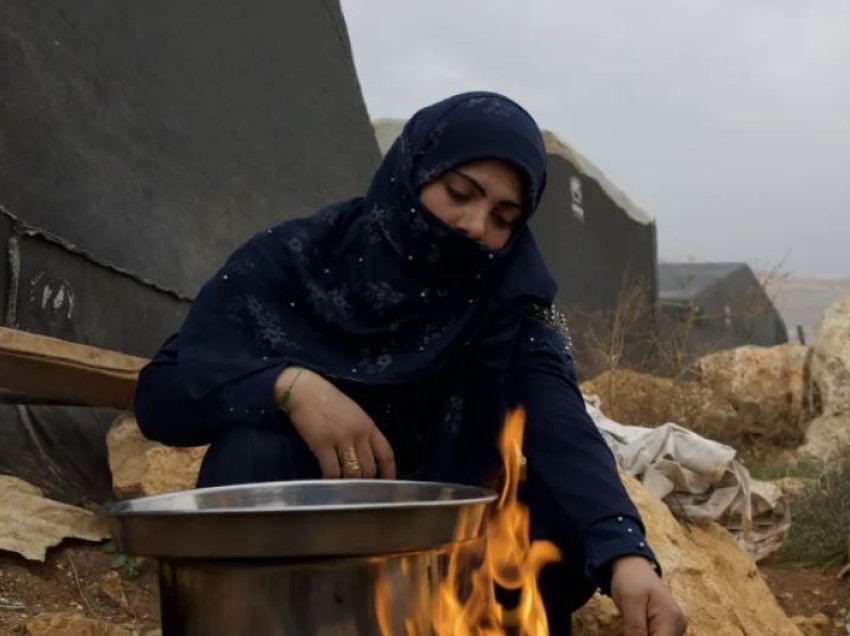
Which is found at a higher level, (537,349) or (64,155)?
(64,155)

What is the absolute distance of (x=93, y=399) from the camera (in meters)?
3.61

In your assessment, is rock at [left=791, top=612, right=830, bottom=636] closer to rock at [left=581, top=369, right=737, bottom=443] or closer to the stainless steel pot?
the stainless steel pot

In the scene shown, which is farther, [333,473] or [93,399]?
[93,399]

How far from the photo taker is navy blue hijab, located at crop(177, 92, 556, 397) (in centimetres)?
213

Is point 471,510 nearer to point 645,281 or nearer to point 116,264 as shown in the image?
point 116,264

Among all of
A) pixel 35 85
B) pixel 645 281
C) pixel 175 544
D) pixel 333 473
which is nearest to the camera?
pixel 175 544

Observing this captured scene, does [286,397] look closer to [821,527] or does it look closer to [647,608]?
[647,608]

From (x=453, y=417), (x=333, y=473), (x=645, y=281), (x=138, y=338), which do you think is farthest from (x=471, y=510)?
(x=645, y=281)

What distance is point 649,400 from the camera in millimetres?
7711

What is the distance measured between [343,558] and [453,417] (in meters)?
0.68

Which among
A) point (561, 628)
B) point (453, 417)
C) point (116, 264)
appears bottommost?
point (561, 628)

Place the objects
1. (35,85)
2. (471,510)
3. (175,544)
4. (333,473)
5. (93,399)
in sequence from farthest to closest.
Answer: (35,85) < (93,399) < (333,473) < (471,510) < (175,544)

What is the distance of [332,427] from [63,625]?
3.25 ft

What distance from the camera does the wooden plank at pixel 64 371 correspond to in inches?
131
